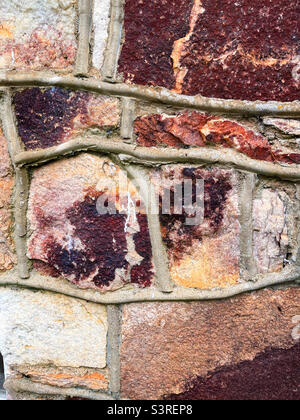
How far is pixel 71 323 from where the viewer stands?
2.58ft

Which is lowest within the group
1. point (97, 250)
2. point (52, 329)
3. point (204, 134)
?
point (52, 329)

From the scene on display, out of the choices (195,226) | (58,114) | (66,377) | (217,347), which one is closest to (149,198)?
(195,226)

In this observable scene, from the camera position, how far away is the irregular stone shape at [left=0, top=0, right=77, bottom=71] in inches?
26.8

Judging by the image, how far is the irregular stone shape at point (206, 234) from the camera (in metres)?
0.71

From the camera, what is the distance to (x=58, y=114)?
70 centimetres

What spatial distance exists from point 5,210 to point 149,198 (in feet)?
0.99

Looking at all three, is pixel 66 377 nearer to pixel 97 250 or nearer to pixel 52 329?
pixel 52 329

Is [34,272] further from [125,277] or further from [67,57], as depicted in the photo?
[67,57]

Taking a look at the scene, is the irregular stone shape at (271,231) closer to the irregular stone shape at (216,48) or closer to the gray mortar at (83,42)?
the irregular stone shape at (216,48)

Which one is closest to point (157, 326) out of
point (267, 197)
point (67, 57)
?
point (267, 197)

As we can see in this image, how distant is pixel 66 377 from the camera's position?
32.2 inches

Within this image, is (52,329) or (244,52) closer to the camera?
(244,52)

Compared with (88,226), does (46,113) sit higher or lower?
higher

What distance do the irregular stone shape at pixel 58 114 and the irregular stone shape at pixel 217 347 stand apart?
1.24ft
